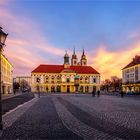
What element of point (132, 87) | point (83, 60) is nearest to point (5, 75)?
point (132, 87)

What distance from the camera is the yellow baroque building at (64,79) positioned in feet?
432

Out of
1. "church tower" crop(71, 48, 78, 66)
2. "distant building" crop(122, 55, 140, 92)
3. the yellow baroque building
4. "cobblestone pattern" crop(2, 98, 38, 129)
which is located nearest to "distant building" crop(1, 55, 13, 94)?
the yellow baroque building

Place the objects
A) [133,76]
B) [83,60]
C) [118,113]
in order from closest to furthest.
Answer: [118,113], [133,76], [83,60]

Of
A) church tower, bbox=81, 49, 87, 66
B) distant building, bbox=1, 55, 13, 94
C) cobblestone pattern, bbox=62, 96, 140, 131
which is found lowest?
cobblestone pattern, bbox=62, 96, 140, 131

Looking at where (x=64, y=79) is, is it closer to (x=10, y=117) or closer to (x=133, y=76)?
(x=133, y=76)

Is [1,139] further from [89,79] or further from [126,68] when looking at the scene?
[89,79]

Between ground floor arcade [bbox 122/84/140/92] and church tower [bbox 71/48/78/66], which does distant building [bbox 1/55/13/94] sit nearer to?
ground floor arcade [bbox 122/84/140/92]

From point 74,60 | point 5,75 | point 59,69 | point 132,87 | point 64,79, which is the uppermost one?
point 74,60

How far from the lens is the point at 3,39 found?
1206 cm

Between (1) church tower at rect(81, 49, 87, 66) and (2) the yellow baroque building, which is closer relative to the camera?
(2) the yellow baroque building

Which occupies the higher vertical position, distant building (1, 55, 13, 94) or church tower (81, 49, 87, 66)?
church tower (81, 49, 87, 66)

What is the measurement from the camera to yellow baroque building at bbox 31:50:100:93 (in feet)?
432

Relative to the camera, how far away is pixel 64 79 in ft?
436

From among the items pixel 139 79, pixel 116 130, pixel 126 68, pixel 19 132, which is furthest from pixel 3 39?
pixel 126 68
